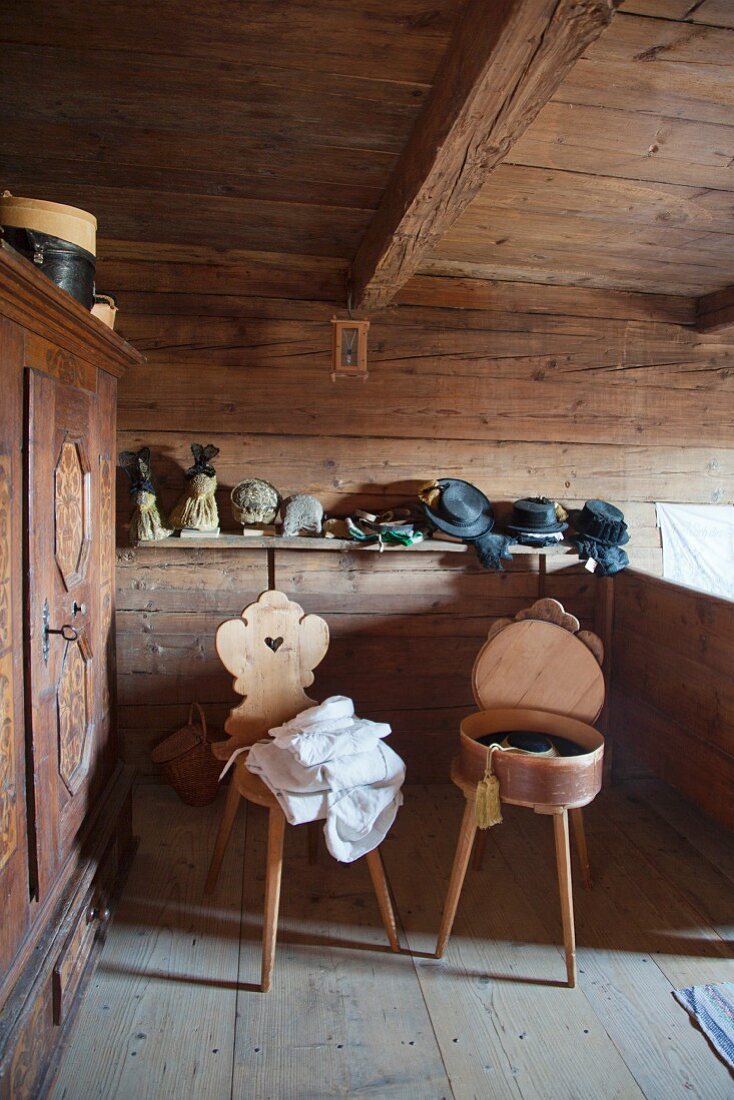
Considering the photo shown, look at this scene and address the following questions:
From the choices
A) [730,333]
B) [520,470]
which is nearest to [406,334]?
[520,470]

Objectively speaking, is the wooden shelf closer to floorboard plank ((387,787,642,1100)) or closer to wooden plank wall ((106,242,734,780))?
wooden plank wall ((106,242,734,780))

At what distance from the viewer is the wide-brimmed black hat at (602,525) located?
9.10ft

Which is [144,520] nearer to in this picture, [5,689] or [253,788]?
[253,788]

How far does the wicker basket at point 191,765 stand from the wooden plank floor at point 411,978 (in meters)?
0.11

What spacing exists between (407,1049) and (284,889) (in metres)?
0.70

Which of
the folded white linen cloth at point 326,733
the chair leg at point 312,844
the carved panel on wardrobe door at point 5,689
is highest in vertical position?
the carved panel on wardrobe door at point 5,689

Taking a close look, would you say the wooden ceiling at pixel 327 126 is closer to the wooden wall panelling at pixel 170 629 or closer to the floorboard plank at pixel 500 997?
the wooden wall panelling at pixel 170 629

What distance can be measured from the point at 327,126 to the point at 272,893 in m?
1.95

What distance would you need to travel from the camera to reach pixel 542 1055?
161 centimetres

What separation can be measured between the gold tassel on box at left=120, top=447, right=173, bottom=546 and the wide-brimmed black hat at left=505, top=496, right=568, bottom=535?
1339mm

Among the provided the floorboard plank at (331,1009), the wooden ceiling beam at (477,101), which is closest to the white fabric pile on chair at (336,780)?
the floorboard plank at (331,1009)

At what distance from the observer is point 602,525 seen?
2.77 metres

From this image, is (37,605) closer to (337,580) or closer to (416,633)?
(337,580)

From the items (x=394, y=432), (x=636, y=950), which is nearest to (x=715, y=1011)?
(x=636, y=950)
